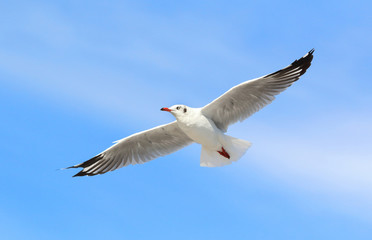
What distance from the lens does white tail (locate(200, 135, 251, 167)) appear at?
33.1ft

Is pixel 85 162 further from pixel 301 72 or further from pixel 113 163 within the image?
pixel 301 72

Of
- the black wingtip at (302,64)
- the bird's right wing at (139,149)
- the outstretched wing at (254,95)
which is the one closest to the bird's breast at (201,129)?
the outstretched wing at (254,95)

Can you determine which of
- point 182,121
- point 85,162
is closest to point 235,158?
point 182,121

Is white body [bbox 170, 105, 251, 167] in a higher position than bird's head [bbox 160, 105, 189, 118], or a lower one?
lower

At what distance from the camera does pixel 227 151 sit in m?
10.2

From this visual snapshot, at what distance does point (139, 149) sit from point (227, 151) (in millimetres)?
1765

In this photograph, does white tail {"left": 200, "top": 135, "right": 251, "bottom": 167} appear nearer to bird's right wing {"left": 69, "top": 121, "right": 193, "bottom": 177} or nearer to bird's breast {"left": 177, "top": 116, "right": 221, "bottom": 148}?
bird's breast {"left": 177, "top": 116, "right": 221, "bottom": 148}

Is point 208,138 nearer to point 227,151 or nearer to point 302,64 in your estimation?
point 227,151

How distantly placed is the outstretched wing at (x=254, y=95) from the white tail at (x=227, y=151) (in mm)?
397

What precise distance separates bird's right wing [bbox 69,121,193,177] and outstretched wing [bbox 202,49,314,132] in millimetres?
895

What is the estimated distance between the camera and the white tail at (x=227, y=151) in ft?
33.1

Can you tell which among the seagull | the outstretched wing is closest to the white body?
the seagull

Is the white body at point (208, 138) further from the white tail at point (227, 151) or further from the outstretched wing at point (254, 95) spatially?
the outstretched wing at point (254, 95)

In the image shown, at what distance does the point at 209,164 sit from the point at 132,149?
61.7 inches
